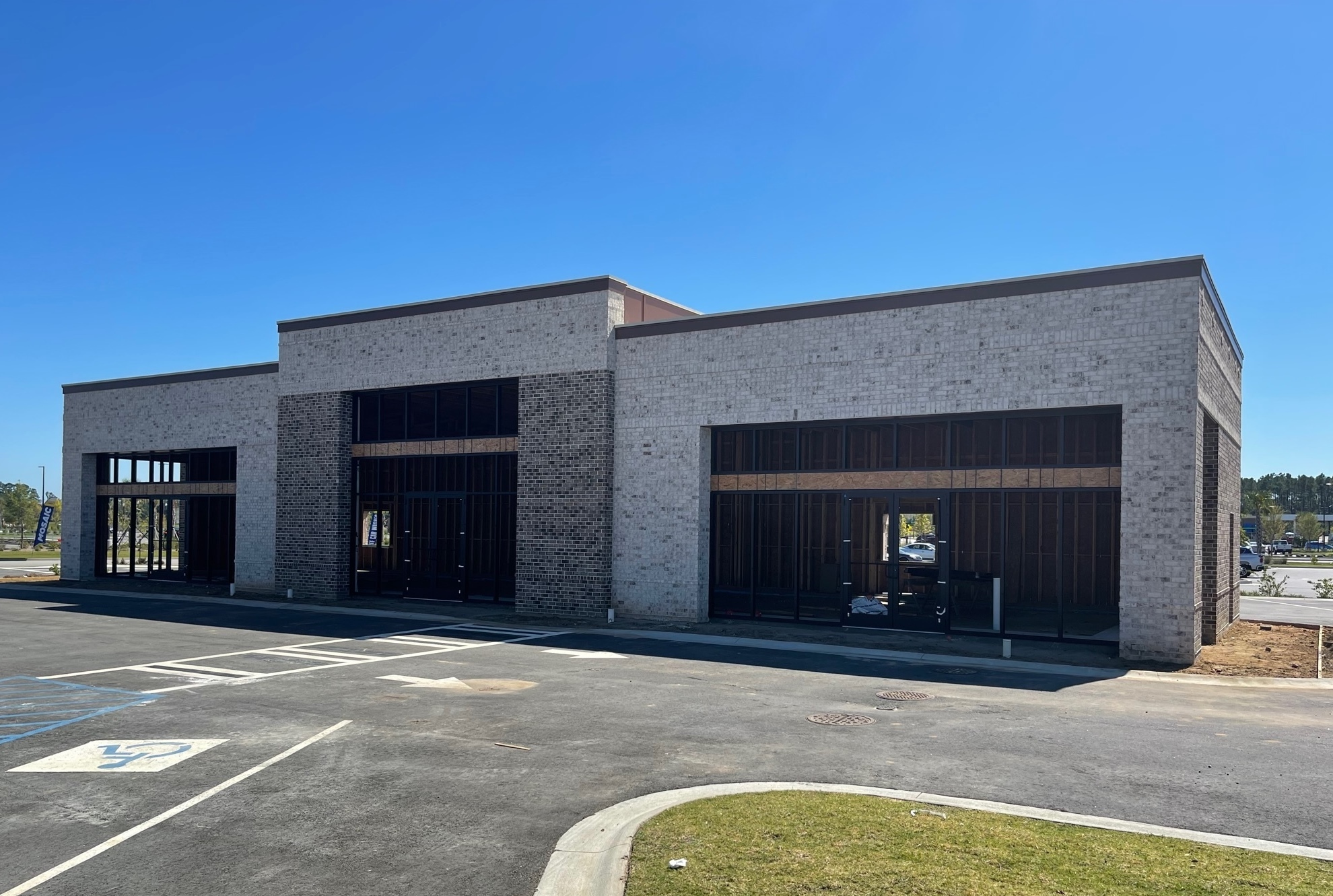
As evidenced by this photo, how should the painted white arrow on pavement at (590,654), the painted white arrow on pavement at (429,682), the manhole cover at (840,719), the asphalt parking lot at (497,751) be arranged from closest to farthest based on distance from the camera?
the asphalt parking lot at (497,751), the manhole cover at (840,719), the painted white arrow on pavement at (429,682), the painted white arrow on pavement at (590,654)

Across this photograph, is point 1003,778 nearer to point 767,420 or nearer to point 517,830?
point 517,830

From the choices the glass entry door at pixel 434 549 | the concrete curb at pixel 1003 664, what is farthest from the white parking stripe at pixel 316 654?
the glass entry door at pixel 434 549

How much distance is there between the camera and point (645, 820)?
7820mm

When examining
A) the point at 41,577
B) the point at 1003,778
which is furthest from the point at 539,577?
the point at 41,577

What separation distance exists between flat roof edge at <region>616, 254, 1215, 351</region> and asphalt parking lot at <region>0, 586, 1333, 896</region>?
7430mm

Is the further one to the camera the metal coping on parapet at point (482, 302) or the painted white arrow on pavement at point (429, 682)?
the metal coping on parapet at point (482, 302)

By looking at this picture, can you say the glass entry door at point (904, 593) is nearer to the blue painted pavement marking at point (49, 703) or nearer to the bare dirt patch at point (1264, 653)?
the bare dirt patch at point (1264, 653)

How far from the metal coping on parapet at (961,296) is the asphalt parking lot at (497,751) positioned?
7435mm

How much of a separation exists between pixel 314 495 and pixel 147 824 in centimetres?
2197

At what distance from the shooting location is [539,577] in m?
24.7

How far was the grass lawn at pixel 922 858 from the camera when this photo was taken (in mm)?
6215

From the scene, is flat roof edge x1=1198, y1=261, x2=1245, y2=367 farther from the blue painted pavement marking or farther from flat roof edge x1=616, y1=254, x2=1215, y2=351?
the blue painted pavement marking

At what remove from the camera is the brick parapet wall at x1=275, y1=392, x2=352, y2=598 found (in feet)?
93.8

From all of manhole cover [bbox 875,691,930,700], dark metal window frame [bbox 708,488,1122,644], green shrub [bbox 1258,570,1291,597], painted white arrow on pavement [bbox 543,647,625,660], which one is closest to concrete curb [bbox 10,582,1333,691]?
dark metal window frame [bbox 708,488,1122,644]
